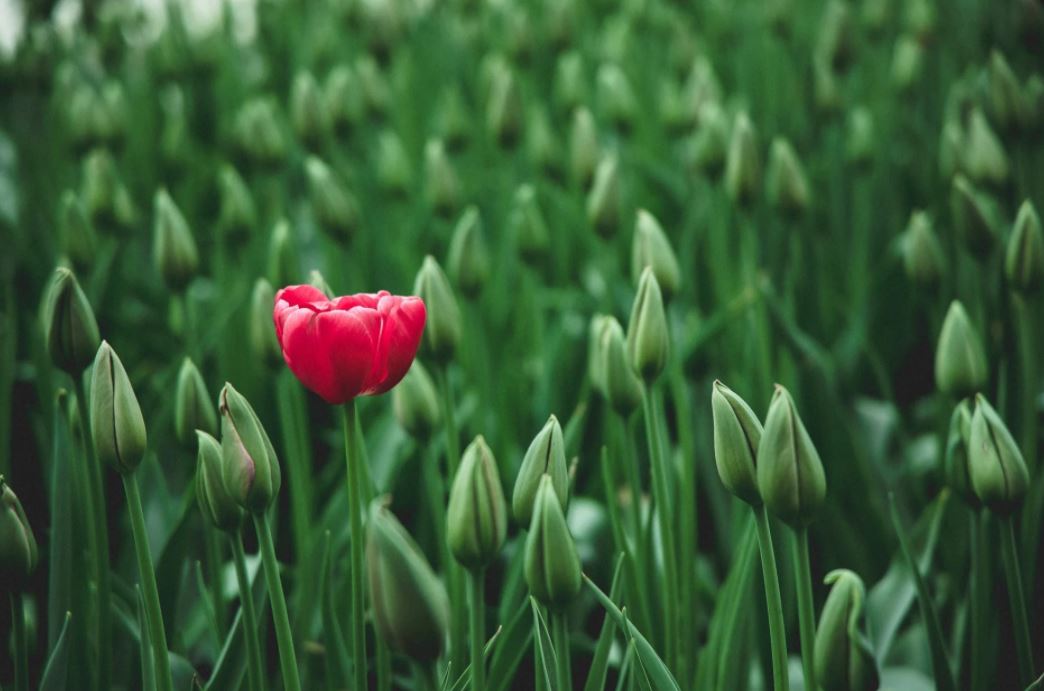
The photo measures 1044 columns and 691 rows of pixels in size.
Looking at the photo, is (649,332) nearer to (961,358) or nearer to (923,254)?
(961,358)

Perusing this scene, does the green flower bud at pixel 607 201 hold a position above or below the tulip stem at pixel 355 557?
above

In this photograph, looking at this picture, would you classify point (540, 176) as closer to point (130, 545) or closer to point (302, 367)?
point (130, 545)

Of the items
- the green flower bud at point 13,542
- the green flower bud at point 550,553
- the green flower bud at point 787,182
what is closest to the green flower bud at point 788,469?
the green flower bud at point 550,553

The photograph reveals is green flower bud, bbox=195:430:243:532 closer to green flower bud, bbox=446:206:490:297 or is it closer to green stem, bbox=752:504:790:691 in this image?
green stem, bbox=752:504:790:691

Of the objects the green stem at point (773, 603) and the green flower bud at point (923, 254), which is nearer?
the green stem at point (773, 603)

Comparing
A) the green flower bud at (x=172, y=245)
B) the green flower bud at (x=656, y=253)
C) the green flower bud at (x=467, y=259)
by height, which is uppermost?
the green flower bud at (x=172, y=245)

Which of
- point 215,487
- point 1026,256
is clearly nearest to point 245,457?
point 215,487

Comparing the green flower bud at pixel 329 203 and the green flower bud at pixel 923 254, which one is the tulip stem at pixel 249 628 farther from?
the green flower bud at pixel 923 254

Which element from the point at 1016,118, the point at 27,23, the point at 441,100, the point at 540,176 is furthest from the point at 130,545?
the point at 27,23
